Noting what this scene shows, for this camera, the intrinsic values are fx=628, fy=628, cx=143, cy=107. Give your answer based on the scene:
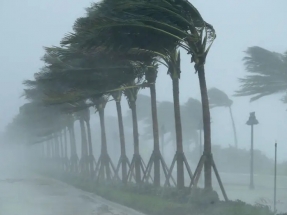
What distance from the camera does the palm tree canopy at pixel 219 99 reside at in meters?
55.7

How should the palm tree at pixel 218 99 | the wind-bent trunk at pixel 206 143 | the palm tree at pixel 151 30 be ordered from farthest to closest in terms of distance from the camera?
the palm tree at pixel 218 99 → the wind-bent trunk at pixel 206 143 → the palm tree at pixel 151 30

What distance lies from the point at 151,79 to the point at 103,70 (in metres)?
1.96

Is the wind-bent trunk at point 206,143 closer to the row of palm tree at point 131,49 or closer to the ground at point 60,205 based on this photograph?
the row of palm tree at point 131,49

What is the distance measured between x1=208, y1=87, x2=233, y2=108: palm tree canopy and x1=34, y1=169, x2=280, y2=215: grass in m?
29.3

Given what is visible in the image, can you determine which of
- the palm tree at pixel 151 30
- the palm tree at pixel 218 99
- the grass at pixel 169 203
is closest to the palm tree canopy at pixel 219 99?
the palm tree at pixel 218 99

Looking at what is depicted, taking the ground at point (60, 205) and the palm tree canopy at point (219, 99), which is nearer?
the ground at point (60, 205)

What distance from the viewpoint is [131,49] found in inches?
779

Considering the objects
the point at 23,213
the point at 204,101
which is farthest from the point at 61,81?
the point at 204,101

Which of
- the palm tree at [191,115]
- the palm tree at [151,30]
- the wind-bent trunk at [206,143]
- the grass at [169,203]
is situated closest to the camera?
the grass at [169,203]

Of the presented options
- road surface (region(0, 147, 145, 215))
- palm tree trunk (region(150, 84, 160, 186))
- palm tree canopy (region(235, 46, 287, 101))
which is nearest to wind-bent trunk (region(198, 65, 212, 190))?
road surface (region(0, 147, 145, 215))

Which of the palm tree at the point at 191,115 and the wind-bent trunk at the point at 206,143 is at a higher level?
the wind-bent trunk at the point at 206,143

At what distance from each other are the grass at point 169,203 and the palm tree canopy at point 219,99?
29.3 meters

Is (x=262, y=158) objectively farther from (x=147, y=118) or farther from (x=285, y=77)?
(x=285, y=77)

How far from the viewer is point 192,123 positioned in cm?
5956
